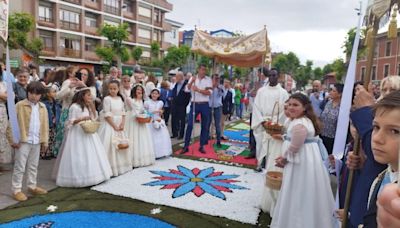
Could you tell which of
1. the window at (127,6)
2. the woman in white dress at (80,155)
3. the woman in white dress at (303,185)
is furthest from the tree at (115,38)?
the woman in white dress at (303,185)

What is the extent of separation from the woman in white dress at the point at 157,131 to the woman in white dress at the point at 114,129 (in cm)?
123

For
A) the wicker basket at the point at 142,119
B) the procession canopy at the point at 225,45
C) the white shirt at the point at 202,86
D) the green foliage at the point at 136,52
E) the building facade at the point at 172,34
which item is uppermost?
the building facade at the point at 172,34

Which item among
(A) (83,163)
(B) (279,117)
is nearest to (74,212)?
(A) (83,163)

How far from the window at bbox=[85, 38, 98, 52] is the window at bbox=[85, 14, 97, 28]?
1.74 meters

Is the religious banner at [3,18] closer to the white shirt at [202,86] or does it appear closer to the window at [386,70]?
the white shirt at [202,86]

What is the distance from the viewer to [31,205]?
171 inches

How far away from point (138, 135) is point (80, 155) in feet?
5.25

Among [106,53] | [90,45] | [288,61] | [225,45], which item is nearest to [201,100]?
[225,45]

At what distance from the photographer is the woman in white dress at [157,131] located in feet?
23.9

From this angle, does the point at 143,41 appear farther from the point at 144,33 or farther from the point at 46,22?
the point at 46,22

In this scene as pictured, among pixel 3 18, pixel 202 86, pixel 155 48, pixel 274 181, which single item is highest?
pixel 155 48

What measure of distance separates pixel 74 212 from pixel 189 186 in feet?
6.14

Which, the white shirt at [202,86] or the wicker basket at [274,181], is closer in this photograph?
the wicker basket at [274,181]

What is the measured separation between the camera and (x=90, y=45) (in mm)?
38625
